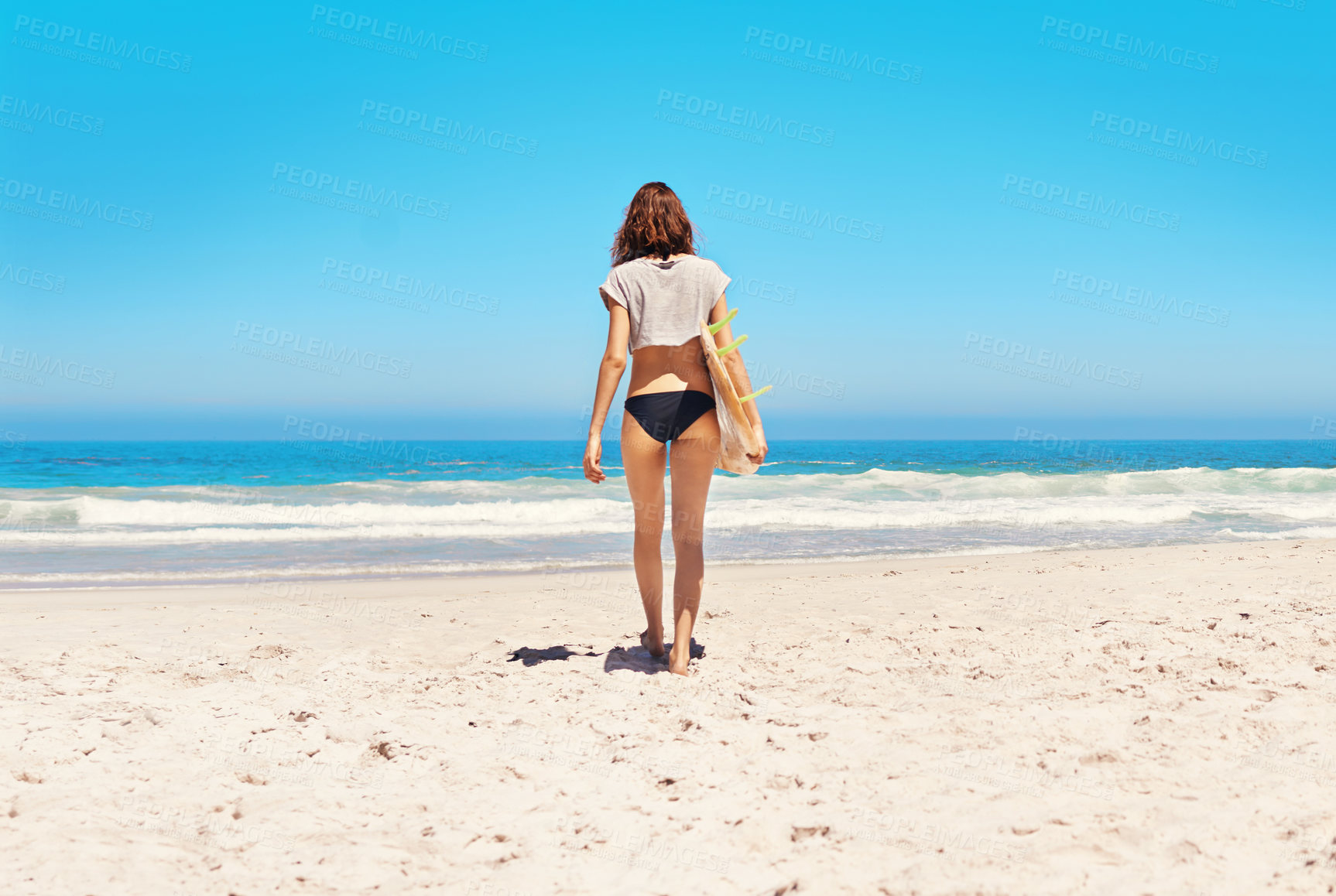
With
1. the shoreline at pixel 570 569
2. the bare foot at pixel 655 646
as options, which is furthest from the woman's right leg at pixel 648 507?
the shoreline at pixel 570 569

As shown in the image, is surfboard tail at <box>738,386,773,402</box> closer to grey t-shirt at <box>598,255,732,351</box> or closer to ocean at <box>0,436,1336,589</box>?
grey t-shirt at <box>598,255,732,351</box>

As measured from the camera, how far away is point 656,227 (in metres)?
3.35

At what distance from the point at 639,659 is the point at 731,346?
1.57 metres

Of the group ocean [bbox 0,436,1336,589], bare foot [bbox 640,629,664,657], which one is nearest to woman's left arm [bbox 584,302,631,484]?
bare foot [bbox 640,629,664,657]

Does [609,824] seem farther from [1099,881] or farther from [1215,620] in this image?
[1215,620]

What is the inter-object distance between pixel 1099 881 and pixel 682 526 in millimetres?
2119

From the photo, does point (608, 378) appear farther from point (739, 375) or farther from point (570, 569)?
point (570, 569)

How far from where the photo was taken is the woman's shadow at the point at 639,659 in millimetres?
3494

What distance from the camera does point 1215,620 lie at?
3873 millimetres

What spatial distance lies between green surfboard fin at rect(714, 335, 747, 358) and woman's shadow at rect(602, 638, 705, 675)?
142 cm

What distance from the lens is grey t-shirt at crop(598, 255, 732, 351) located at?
3.26m

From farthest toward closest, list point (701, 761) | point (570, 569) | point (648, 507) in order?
point (570, 569) < point (648, 507) < point (701, 761)

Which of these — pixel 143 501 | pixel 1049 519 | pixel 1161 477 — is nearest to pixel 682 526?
pixel 1049 519

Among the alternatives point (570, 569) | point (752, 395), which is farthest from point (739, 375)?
point (570, 569)
